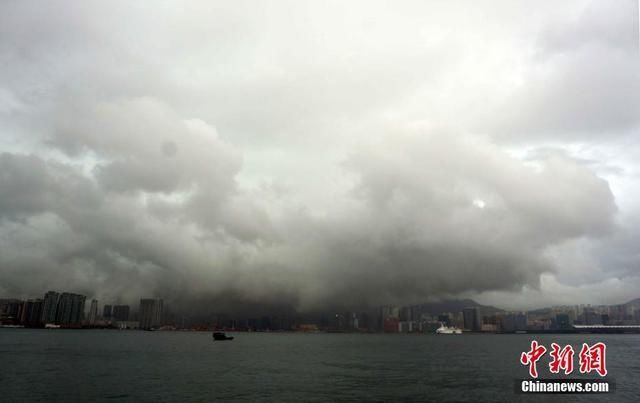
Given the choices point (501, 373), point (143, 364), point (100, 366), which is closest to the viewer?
point (501, 373)

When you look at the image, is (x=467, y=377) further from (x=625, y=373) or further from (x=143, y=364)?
(x=143, y=364)

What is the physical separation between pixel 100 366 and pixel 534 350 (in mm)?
101581

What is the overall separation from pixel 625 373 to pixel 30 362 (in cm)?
15286

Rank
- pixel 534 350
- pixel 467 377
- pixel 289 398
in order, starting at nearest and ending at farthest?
pixel 534 350 < pixel 289 398 < pixel 467 377

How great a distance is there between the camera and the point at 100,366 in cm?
10575

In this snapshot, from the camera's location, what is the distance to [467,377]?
9062 cm

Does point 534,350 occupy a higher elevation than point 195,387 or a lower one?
higher

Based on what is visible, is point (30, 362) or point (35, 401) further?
point (30, 362)

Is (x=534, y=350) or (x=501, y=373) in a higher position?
(x=534, y=350)

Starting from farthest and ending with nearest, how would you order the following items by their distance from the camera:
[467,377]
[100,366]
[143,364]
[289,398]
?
[143,364] → [100,366] → [467,377] → [289,398]

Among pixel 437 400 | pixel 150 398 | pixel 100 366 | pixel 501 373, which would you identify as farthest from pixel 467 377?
pixel 100 366

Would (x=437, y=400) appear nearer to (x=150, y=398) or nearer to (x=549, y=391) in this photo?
(x=549, y=391)

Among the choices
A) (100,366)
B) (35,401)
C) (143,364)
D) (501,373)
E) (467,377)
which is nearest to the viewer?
(35,401)

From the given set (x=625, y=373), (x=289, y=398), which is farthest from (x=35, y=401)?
(x=625, y=373)
